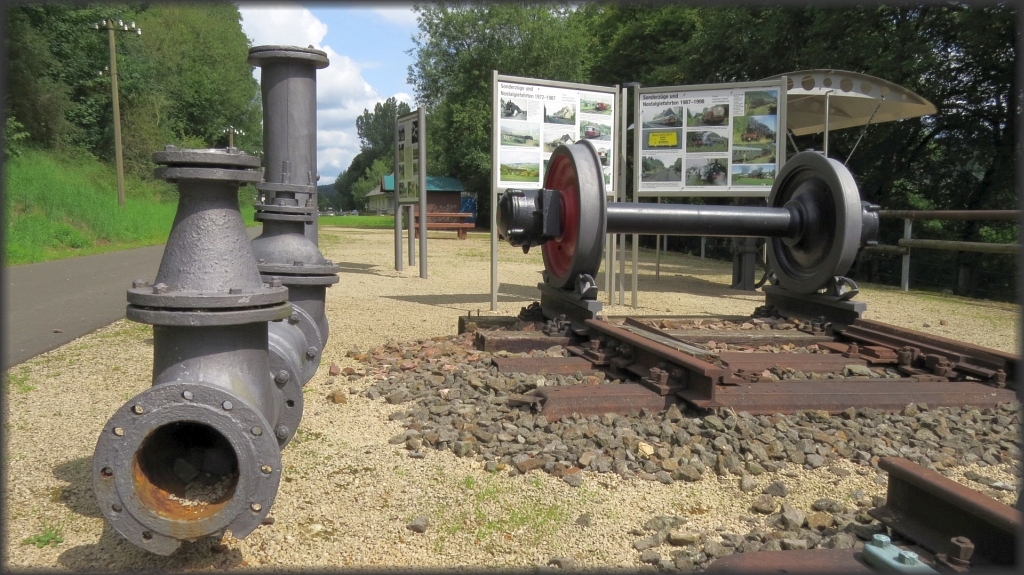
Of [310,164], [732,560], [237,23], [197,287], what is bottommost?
[732,560]

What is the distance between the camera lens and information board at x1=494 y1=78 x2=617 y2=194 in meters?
8.30

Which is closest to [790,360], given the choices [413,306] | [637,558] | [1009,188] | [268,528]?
[637,558]

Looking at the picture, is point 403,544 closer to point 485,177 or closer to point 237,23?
point 485,177

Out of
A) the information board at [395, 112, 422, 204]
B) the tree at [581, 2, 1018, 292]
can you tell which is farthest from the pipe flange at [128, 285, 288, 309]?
the tree at [581, 2, 1018, 292]

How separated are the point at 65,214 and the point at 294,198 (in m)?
20.1

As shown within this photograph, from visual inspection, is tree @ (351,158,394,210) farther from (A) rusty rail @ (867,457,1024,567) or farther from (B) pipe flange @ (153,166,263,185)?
(A) rusty rail @ (867,457,1024,567)

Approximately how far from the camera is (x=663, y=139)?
9031 mm

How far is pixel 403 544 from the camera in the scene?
2.65 metres

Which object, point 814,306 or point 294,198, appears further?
point 814,306

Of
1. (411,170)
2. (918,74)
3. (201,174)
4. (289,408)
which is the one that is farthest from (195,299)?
(918,74)

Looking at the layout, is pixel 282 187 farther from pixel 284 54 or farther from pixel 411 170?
pixel 411 170

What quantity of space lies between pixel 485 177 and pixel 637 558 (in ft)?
136

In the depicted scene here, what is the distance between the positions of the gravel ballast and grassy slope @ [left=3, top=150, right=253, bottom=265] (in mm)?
12161

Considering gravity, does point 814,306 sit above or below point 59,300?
above
